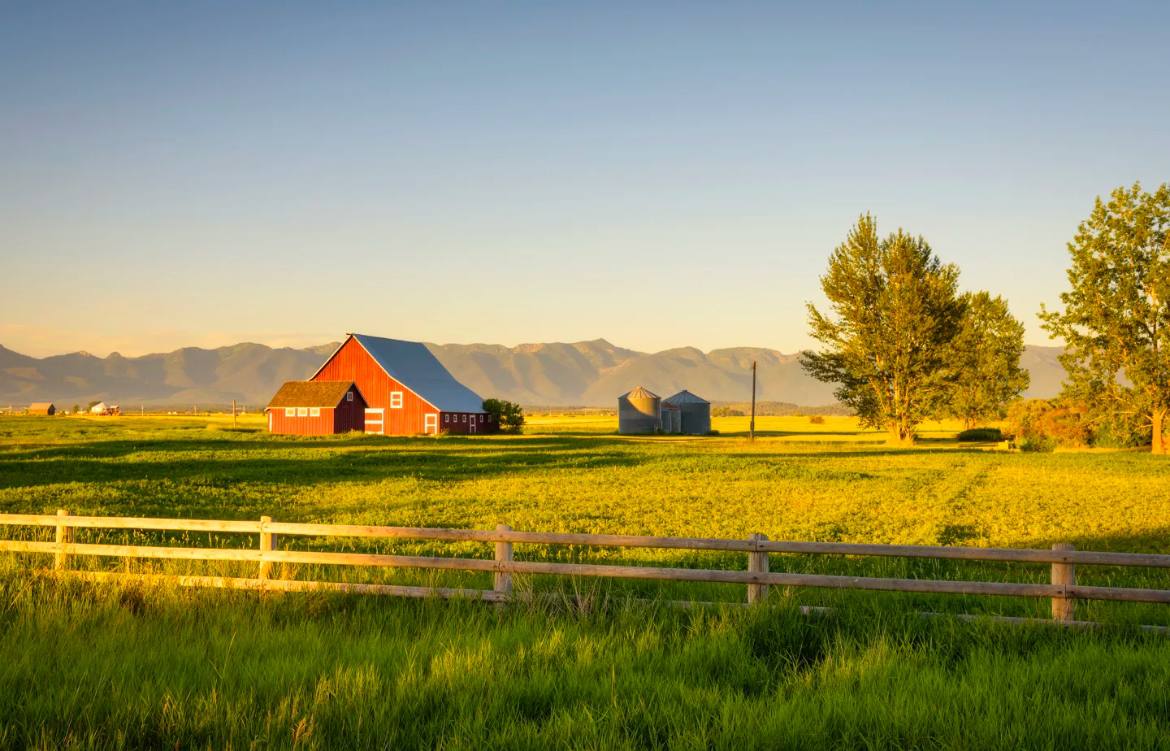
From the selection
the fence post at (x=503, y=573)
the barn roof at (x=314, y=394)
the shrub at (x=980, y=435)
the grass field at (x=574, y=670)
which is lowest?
the shrub at (x=980, y=435)

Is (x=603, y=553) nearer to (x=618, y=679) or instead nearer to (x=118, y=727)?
(x=618, y=679)

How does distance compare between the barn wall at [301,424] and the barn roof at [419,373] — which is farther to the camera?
the barn roof at [419,373]

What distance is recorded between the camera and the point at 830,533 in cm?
1862

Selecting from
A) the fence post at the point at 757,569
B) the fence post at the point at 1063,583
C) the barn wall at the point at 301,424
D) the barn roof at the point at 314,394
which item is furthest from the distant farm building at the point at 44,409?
the fence post at the point at 1063,583

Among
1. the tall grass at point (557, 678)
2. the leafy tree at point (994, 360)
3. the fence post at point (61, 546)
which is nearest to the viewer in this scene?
the tall grass at point (557, 678)

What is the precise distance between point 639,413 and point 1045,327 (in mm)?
51753

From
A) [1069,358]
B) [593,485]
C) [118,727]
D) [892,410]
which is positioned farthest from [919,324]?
[118,727]

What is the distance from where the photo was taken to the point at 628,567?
977 centimetres

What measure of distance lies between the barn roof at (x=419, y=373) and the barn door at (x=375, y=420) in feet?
11.1

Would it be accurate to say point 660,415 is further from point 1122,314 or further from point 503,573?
point 503,573

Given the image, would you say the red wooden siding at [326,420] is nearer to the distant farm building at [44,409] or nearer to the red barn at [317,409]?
the red barn at [317,409]

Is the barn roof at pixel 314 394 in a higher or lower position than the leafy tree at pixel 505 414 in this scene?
higher

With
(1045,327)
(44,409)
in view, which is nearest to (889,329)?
(1045,327)

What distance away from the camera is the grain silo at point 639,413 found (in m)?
98.9
